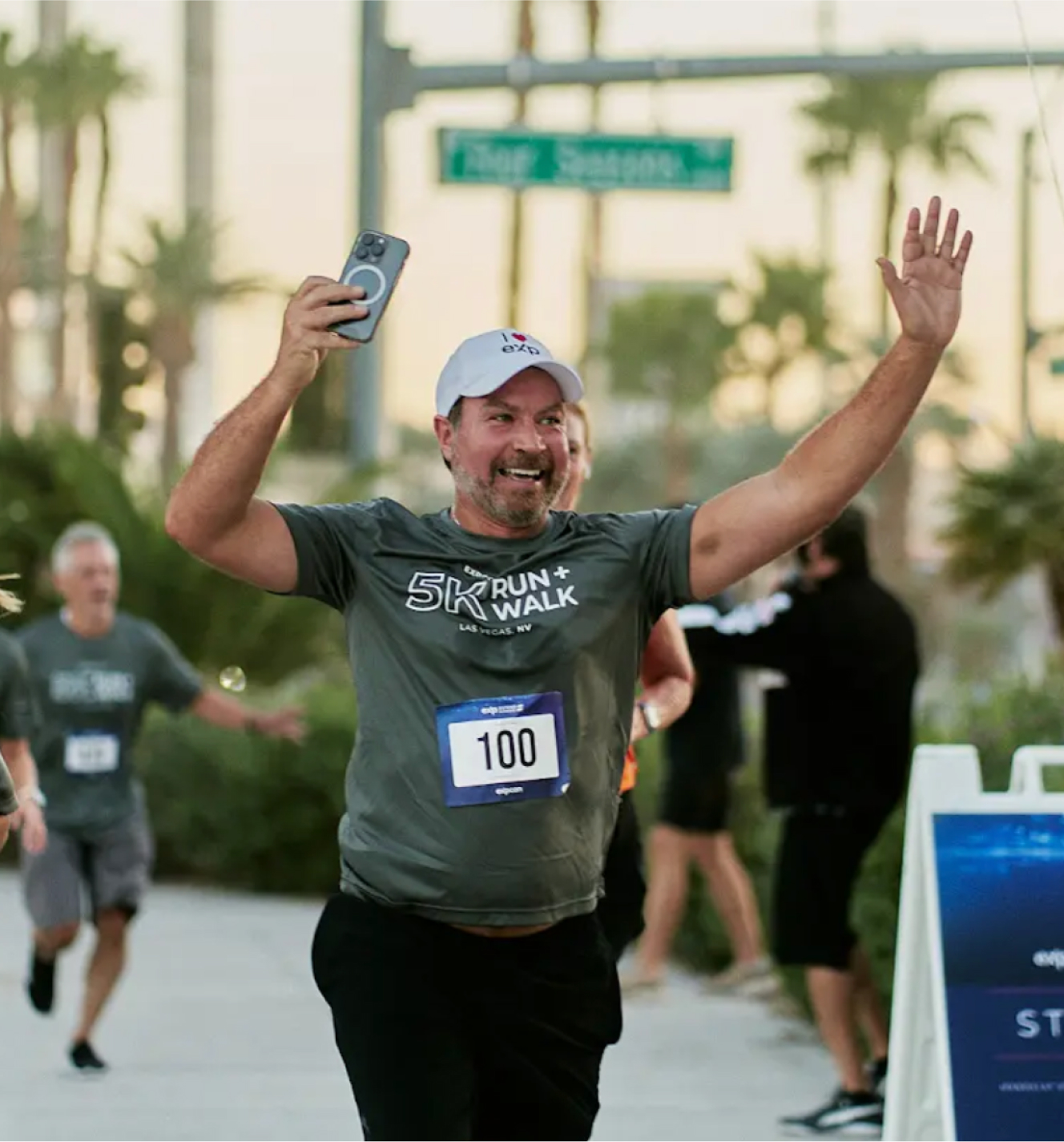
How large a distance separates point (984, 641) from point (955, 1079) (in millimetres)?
69594

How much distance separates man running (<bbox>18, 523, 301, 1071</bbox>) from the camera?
9703mm

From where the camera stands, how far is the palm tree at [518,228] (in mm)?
44844

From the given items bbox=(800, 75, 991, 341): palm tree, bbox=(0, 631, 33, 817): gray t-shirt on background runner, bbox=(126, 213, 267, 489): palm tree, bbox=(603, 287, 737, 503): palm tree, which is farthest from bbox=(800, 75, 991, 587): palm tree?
bbox=(0, 631, 33, 817): gray t-shirt on background runner

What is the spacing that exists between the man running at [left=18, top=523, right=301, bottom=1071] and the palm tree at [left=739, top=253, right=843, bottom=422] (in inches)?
1815

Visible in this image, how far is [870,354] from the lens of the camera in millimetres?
50062

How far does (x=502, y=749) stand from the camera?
178 inches

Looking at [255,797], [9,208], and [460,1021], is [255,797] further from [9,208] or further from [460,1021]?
[9,208]

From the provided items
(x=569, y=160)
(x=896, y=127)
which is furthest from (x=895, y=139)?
(x=569, y=160)

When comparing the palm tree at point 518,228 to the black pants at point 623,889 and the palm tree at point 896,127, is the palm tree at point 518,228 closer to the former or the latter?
the palm tree at point 896,127

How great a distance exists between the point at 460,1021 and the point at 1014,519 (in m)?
20.0

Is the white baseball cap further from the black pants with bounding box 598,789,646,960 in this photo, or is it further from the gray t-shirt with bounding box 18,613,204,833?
the gray t-shirt with bounding box 18,613,204,833

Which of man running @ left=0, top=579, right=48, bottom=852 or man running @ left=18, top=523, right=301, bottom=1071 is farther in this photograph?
man running @ left=18, top=523, right=301, bottom=1071

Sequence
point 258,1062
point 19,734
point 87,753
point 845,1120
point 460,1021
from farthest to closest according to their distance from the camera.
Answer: point 258,1062 → point 87,753 → point 845,1120 → point 19,734 → point 460,1021

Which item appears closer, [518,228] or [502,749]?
[502,749]
